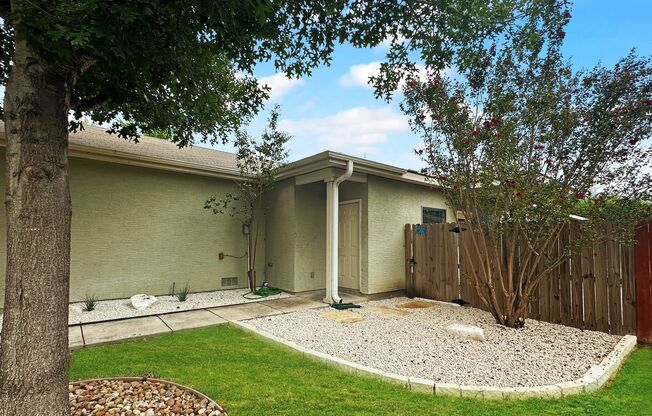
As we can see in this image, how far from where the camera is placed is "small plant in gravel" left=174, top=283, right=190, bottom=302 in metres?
6.70

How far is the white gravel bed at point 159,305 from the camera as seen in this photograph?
5406 millimetres

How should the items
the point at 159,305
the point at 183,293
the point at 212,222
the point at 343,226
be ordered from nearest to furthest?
the point at 159,305, the point at 183,293, the point at 212,222, the point at 343,226

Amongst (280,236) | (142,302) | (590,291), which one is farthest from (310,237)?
(590,291)

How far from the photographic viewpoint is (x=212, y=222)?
7.94 meters

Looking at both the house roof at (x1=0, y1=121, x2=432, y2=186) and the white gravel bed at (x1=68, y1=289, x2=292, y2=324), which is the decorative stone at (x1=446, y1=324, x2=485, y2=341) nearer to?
the house roof at (x1=0, y1=121, x2=432, y2=186)

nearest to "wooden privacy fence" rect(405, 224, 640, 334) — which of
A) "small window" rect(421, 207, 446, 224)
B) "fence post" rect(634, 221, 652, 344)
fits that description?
"fence post" rect(634, 221, 652, 344)

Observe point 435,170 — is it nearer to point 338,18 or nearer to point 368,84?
point 368,84

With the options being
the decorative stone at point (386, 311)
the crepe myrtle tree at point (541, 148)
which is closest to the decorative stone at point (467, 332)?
the crepe myrtle tree at point (541, 148)

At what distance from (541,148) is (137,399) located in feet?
17.6

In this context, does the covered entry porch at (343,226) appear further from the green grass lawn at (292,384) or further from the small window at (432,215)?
the green grass lawn at (292,384)

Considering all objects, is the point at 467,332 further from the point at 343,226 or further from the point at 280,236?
the point at 280,236

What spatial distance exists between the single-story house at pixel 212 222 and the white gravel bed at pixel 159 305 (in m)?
0.33

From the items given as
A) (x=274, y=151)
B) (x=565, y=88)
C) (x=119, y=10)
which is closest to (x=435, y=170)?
(x=565, y=88)

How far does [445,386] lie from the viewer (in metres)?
3.01
